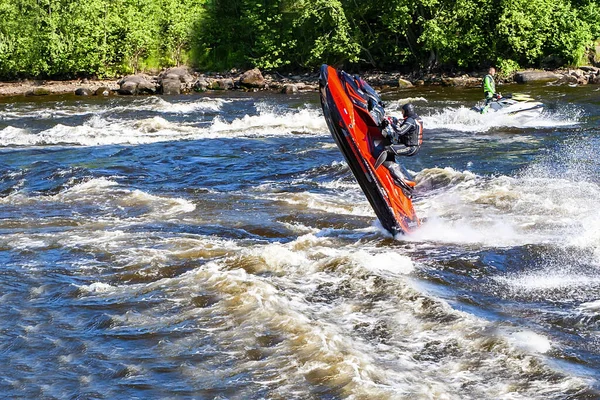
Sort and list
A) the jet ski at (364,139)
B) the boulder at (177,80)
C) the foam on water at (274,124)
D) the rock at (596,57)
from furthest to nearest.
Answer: the boulder at (177,80) → the rock at (596,57) → the foam on water at (274,124) → the jet ski at (364,139)

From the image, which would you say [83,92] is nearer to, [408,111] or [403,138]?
[408,111]

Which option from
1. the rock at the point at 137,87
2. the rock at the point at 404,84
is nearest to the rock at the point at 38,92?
the rock at the point at 137,87

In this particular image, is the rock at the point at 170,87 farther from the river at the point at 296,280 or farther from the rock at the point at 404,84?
the river at the point at 296,280

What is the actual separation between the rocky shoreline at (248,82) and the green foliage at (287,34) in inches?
40.5

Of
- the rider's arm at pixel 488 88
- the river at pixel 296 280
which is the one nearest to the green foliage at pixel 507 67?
the rider's arm at pixel 488 88

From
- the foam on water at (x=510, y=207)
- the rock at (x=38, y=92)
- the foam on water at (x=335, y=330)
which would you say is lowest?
the foam on water at (x=335, y=330)

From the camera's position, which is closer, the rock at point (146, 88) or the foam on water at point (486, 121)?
the foam on water at point (486, 121)

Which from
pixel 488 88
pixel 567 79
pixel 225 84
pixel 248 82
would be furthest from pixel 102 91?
pixel 488 88

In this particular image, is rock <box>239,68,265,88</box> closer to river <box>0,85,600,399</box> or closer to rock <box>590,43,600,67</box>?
rock <box>590,43,600,67</box>

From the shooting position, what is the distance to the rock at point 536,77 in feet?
113

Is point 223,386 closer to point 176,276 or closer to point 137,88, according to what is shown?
point 176,276

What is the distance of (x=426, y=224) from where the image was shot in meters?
A: 12.4

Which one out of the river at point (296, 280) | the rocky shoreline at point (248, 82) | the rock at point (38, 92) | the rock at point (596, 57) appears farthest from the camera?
the rock at point (38, 92)

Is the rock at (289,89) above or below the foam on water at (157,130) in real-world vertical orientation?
above
